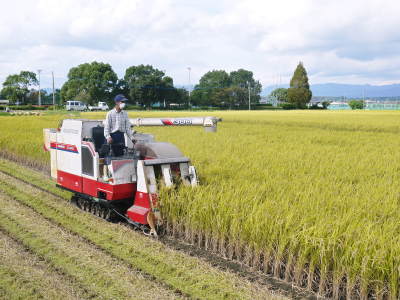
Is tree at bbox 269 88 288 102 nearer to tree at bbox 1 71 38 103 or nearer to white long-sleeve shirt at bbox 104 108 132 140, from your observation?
tree at bbox 1 71 38 103

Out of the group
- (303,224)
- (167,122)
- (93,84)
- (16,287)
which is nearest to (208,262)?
(303,224)

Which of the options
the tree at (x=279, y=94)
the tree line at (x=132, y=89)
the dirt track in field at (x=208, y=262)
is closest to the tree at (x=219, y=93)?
the tree line at (x=132, y=89)

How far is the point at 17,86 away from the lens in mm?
90500

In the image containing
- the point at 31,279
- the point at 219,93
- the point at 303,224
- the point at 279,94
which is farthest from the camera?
the point at 279,94

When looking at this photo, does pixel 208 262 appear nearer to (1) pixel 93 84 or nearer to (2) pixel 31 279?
(2) pixel 31 279

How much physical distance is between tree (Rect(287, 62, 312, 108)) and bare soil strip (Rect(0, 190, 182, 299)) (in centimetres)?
8393

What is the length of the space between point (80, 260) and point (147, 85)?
83.8m

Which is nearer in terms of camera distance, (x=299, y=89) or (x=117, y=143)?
(x=117, y=143)

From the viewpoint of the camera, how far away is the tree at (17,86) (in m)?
88.6

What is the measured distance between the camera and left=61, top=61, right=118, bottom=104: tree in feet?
269

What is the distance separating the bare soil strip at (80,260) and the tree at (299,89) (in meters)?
83.9

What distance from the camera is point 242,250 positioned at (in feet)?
18.8

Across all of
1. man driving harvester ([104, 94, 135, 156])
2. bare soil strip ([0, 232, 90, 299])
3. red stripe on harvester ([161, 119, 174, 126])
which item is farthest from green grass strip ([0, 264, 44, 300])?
red stripe on harvester ([161, 119, 174, 126])

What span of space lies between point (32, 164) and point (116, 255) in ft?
30.5
